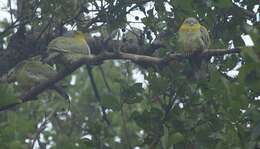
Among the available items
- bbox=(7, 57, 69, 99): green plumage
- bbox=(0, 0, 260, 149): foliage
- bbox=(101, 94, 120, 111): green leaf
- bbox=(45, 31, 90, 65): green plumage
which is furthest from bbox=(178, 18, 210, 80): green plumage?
bbox=(7, 57, 69, 99): green plumage

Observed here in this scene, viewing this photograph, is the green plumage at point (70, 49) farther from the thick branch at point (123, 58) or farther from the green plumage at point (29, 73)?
the thick branch at point (123, 58)

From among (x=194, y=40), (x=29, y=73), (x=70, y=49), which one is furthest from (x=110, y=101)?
(x=29, y=73)

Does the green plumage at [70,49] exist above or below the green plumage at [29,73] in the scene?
above

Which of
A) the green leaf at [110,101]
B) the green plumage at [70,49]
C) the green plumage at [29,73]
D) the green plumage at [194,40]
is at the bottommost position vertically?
the green plumage at [29,73]

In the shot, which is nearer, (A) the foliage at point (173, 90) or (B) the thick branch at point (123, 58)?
(A) the foliage at point (173, 90)

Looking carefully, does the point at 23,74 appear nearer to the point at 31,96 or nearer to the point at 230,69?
the point at 31,96

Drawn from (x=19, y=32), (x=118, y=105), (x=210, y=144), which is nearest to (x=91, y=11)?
(x=19, y=32)

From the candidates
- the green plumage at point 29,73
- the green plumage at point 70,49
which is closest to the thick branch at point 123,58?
the green plumage at point 70,49

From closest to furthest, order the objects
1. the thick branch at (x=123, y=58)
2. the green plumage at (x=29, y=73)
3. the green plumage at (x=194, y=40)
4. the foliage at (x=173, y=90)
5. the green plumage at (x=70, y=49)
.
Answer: the foliage at (x=173, y=90), the thick branch at (x=123, y=58), the green plumage at (x=194, y=40), the green plumage at (x=70, y=49), the green plumage at (x=29, y=73)

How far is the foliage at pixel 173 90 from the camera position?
4254mm

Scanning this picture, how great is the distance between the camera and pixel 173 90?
5.61 m

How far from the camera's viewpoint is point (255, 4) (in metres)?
5.78

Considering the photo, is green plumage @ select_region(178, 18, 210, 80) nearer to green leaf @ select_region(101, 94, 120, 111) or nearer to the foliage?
the foliage

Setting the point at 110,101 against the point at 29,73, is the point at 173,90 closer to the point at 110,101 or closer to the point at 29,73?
the point at 110,101
